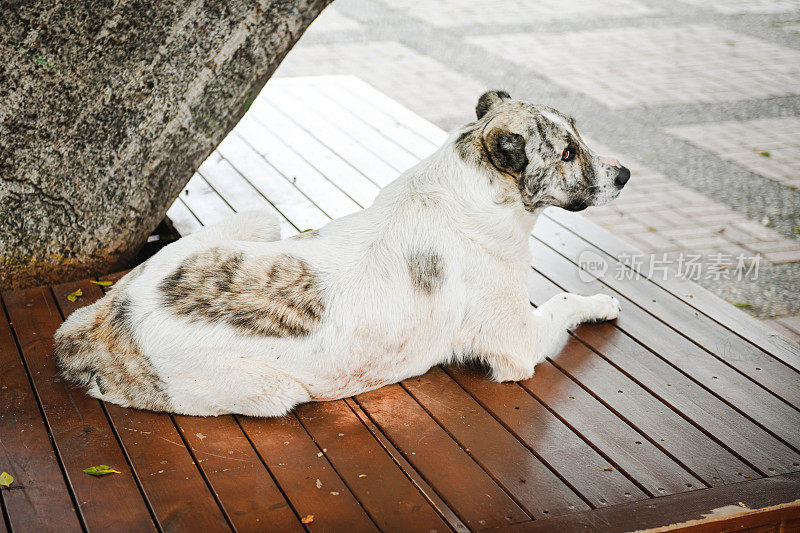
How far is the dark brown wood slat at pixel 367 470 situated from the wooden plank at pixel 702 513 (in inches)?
12.6

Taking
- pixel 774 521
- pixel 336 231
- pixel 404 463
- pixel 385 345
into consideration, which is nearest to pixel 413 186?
pixel 336 231

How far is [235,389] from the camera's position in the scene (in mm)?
3020

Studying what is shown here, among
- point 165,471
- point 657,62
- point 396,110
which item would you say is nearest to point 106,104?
point 165,471

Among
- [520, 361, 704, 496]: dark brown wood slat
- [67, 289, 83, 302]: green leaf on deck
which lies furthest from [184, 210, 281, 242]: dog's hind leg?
[520, 361, 704, 496]: dark brown wood slat

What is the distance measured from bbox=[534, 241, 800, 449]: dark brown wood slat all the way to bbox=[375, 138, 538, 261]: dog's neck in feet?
3.28

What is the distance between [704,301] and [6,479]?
3.24 meters

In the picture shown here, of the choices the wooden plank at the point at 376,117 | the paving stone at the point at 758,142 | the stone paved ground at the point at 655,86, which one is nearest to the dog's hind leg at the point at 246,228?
the wooden plank at the point at 376,117

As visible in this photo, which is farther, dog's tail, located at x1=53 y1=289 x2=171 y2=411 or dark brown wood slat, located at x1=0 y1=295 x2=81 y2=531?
dog's tail, located at x1=53 y1=289 x2=171 y2=411

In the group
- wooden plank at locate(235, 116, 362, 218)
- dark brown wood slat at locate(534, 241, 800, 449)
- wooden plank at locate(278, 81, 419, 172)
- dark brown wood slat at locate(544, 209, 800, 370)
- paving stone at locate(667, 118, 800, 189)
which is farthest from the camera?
paving stone at locate(667, 118, 800, 189)

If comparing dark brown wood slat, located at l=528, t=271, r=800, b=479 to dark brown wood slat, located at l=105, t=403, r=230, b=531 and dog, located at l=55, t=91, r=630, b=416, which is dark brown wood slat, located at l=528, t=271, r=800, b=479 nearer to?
dog, located at l=55, t=91, r=630, b=416

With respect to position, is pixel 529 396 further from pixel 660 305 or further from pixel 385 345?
pixel 660 305

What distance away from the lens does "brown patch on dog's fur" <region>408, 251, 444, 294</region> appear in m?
3.19

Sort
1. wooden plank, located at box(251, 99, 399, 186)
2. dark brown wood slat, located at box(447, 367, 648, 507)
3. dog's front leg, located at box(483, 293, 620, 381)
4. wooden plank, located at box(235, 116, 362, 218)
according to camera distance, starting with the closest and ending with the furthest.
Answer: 1. dark brown wood slat, located at box(447, 367, 648, 507)
2. dog's front leg, located at box(483, 293, 620, 381)
3. wooden plank, located at box(235, 116, 362, 218)
4. wooden plank, located at box(251, 99, 399, 186)

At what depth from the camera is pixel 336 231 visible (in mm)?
3273
